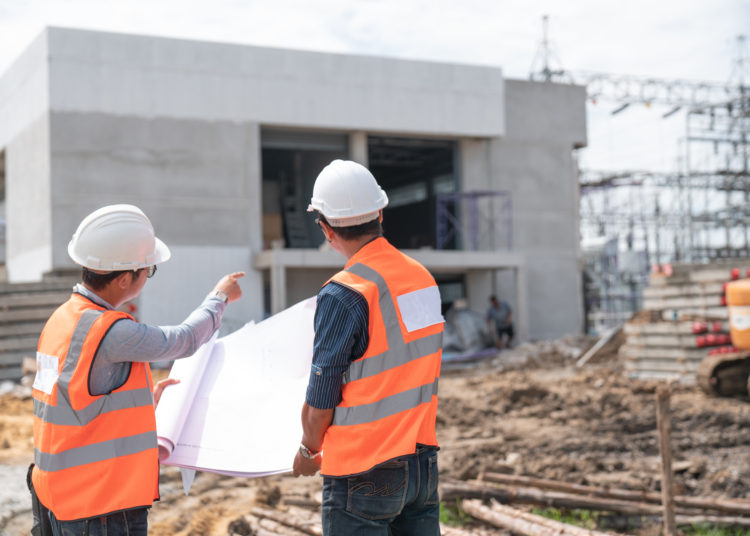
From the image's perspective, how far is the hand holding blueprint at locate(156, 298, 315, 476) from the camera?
3152 millimetres

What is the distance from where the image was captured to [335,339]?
2541mm

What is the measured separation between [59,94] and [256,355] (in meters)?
19.9

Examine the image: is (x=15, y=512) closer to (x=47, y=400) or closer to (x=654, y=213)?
(x=47, y=400)

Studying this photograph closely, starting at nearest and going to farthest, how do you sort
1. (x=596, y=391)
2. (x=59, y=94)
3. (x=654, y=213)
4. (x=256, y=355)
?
(x=256, y=355) → (x=596, y=391) → (x=59, y=94) → (x=654, y=213)

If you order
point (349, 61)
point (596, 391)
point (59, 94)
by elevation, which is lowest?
point (596, 391)

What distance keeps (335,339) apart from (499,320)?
68.5ft

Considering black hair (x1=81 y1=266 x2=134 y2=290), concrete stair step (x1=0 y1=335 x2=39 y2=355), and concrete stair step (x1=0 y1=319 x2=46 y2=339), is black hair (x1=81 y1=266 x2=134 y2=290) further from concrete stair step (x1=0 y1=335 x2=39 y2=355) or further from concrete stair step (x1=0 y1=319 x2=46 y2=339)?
concrete stair step (x1=0 y1=319 x2=46 y2=339)

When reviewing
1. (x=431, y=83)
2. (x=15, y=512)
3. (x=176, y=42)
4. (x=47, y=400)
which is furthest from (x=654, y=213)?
(x=47, y=400)

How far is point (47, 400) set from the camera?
8.94 feet

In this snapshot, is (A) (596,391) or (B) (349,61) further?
(B) (349,61)

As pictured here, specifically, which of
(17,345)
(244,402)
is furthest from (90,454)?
(17,345)

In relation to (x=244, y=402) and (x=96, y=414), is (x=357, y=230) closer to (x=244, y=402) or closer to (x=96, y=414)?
(x=244, y=402)

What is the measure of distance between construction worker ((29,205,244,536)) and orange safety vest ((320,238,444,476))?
2.28 feet

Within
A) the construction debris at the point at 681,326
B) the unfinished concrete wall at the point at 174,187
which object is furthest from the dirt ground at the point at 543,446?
the unfinished concrete wall at the point at 174,187
